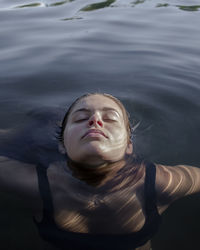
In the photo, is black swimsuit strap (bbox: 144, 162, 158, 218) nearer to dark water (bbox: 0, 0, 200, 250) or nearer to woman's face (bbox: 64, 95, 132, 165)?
dark water (bbox: 0, 0, 200, 250)

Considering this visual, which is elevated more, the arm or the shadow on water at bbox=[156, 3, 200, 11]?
the shadow on water at bbox=[156, 3, 200, 11]

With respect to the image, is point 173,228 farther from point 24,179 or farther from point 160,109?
point 160,109

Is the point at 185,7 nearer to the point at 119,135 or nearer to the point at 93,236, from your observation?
the point at 119,135

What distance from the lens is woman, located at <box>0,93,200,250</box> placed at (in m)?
3.12

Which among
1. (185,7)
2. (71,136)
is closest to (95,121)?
(71,136)

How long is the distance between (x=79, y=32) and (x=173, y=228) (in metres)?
7.71

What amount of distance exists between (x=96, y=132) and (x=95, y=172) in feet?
1.74

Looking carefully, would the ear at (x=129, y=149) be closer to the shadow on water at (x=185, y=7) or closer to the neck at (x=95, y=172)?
the neck at (x=95, y=172)

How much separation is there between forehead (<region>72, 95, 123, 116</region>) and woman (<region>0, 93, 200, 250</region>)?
0.04ft

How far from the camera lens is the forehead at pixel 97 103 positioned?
4.00m

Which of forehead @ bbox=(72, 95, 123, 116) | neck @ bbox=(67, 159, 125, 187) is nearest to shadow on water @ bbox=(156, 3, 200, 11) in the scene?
forehead @ bbox=(72, 95, 123, 116)

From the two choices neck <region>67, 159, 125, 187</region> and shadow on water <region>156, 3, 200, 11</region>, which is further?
shadow on water <region>156, 3, 200, 11</region>

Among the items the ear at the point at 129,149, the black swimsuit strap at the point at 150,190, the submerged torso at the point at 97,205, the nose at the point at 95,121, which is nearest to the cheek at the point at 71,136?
the nose at the point at 95,121

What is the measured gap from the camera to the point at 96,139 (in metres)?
3.45
